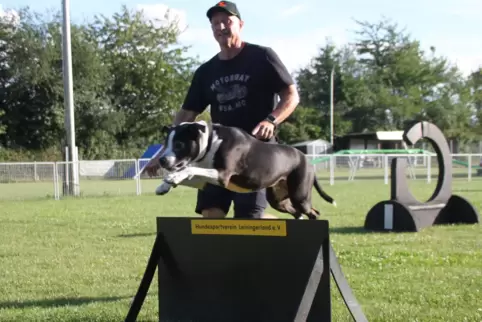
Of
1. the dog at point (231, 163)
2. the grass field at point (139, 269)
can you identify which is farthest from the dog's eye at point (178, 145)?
the grass field at point (139, 269)

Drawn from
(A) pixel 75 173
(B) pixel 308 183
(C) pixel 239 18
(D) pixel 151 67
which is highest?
(D) pixel 151 67

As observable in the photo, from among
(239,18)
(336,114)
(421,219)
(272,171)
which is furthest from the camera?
(336,114)

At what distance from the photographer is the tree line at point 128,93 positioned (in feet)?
122

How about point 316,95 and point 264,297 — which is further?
point 316,95

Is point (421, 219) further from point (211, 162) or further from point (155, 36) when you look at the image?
point (155, 36)

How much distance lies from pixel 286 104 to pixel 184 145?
1.10 meters

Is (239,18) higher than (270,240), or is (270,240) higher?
(239,18)

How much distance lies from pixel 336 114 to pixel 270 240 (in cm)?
5647

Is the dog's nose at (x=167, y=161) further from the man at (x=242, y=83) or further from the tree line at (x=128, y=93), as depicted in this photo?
the tree line at (x=128, y=93)

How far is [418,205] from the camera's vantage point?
9.90 meters

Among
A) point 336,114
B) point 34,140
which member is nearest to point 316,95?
point 336,114

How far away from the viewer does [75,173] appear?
2019 cm

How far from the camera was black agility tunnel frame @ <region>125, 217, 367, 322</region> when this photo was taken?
12.4ft

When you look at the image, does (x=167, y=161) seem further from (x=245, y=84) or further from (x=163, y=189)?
(x=245, y=84)
